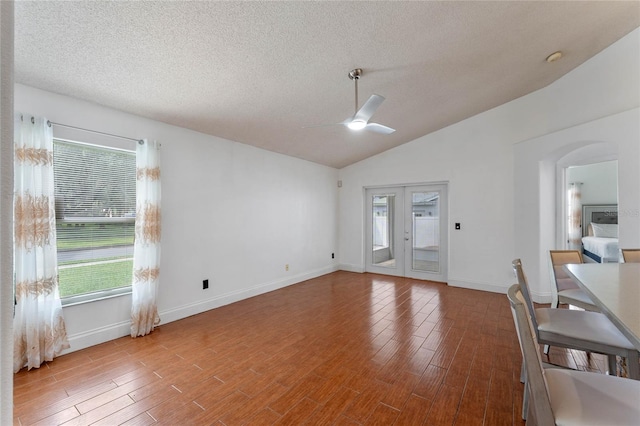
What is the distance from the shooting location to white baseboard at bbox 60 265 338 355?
108 inches

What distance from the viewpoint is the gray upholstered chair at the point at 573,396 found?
1.03 metres

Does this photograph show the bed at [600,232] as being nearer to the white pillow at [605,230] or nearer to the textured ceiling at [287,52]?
the white pillow at [605,230]

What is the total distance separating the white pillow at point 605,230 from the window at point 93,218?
7.97 metres

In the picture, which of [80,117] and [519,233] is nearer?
[80,117]

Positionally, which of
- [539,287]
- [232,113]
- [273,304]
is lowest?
[273,304]

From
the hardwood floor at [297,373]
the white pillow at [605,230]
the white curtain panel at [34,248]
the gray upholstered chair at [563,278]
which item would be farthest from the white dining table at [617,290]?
the white pillow at [605,230]

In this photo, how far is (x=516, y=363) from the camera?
2439 millimetres

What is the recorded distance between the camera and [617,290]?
1.38 m

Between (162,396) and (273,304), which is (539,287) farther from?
(162,396)

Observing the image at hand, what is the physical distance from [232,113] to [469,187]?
434cm

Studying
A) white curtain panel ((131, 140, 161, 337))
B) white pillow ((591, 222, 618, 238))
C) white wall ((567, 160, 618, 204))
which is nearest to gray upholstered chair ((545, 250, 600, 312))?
white wall ((567, 160, 618, 204))

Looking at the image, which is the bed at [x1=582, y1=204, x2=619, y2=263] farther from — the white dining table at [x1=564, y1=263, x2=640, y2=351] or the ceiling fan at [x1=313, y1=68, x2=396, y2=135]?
the ceiling fan at [x1=313, y1=68, x2=396, y2=135]

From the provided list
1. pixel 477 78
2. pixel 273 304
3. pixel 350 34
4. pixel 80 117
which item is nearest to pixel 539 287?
pixel 477 78

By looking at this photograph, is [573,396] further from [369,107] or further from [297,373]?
[369,107]
